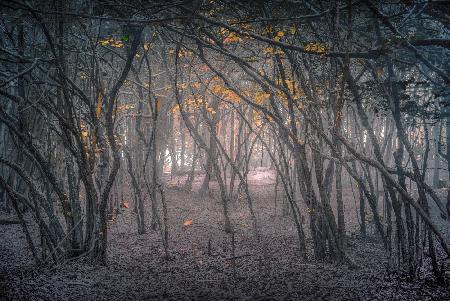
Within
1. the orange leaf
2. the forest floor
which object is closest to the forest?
the forest floor

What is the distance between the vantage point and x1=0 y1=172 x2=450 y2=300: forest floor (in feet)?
15.7

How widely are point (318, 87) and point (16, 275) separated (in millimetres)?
5796

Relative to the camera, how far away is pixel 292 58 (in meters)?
6.08

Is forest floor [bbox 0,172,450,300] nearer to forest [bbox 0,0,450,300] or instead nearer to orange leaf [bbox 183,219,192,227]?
forest [bbox 0,0,450,300]

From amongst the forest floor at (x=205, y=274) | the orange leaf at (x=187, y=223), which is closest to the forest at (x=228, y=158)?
the forest floor at (x=205, y=274)

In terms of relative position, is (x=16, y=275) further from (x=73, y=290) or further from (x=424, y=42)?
(x=424, y=42)

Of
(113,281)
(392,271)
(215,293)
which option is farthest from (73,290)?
(392,271)

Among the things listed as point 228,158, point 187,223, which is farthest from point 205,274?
point 187,223

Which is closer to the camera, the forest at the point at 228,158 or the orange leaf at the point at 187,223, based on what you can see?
the forest at the point at 228,158

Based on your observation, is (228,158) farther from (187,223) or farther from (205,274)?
(187,223)

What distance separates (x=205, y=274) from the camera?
627 cm

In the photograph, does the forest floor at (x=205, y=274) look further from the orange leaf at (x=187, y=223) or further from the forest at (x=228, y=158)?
the orange leaf at (x=187, y=223)

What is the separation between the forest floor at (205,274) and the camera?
4.78 metres

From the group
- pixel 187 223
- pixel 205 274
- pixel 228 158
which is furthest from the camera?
pixel 187 223
